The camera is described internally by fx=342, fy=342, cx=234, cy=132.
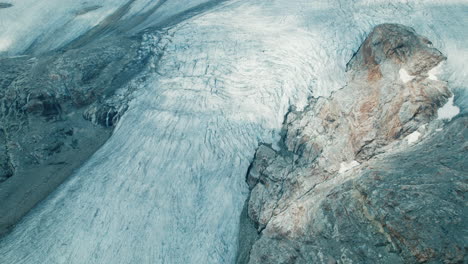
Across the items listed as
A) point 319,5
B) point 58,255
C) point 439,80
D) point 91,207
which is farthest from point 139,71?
point 439,80

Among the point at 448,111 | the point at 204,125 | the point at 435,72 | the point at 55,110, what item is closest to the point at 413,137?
the point at 448,111

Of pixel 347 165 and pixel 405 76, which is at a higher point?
pixel 405 76

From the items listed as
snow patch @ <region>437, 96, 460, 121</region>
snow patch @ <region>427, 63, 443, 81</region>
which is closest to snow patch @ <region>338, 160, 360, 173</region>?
snow patch @ <region>437, 96, 460, 121</region>

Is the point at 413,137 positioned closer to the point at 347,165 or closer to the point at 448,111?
the point at 448,111

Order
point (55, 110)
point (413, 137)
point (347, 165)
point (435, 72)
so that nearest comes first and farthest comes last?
point (413, 137), point (347, 165), point (435, 72), point (55, 110)

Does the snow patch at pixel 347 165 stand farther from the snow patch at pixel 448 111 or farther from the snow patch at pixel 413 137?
the snow patch at pixel 448 111

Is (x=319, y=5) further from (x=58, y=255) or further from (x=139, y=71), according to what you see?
(x=58, y=255)
